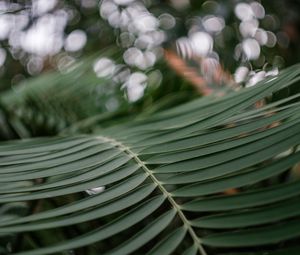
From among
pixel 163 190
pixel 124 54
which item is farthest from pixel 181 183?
pixel 124 54

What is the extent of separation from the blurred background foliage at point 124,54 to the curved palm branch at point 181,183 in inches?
15.6

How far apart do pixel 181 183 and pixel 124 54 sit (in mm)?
1338

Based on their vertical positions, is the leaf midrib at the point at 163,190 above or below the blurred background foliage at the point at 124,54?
above

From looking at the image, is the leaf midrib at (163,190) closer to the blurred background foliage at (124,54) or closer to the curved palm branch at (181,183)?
the curved palm branch at (181,183)

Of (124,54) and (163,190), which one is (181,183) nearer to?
(163,190)

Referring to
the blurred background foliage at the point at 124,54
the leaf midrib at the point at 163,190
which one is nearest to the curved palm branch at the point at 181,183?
the leaf midrib at the point at 163,190

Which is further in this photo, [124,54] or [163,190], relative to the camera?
[124,54]

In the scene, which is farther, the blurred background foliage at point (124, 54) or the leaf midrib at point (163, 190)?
the blurred background foliage at point (124, 54)

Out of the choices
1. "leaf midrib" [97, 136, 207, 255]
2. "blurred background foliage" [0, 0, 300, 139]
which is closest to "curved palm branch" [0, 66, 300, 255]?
"leaf midrib" [97, 136, 207, 255]

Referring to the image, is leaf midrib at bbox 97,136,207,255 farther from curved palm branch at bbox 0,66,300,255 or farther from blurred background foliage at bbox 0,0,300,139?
blurred background foliage at bbox 0,0,300,139

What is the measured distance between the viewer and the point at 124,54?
1.67m

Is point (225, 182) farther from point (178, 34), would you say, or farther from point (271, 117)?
point (178, 34)

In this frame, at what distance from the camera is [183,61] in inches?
50.2

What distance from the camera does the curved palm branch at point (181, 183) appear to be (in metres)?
0.30
